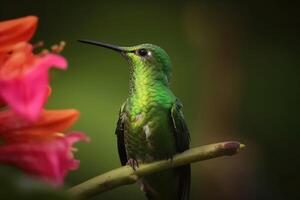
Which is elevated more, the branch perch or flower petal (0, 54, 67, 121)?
flower petal (0, 54, 67, 121)

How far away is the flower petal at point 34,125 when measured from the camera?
618mm

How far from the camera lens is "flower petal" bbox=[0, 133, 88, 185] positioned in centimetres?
60

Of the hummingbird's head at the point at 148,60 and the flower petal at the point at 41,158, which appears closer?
the flower petal at the point at 41,158

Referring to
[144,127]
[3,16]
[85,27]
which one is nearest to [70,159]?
[144,127]

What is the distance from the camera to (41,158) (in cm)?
61

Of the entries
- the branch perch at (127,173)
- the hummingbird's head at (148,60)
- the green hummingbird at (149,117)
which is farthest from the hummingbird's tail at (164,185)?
the branch perch at (127,173)

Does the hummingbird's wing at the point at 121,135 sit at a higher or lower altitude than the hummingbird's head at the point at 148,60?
lower

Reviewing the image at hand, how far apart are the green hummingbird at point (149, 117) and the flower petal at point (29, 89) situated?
0.89 meters

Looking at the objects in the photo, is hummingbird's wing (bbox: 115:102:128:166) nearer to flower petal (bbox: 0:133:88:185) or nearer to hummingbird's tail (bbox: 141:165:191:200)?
hummingbird's tail (bbox: 141:165:191:200)

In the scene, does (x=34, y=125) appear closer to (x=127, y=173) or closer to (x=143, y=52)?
(x=127, y=173)

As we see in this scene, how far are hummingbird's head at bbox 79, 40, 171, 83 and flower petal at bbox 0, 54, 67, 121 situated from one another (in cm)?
84

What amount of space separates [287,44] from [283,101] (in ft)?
0.80

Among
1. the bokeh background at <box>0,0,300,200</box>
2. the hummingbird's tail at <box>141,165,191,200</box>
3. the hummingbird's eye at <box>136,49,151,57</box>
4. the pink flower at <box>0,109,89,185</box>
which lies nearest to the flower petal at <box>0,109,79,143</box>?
the pink flower at <box>0,109,89,185</box>

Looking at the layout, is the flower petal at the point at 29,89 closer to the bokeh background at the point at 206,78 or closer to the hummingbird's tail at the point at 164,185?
the hummingbird's tail at the point at 164,185
